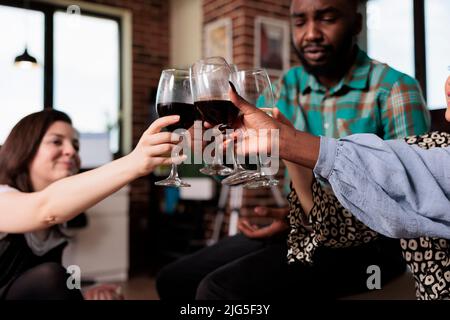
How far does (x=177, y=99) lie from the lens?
0.90m

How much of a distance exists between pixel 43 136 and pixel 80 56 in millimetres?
3531

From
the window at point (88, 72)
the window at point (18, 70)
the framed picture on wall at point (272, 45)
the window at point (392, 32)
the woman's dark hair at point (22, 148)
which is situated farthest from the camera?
the window at point (88, 72)

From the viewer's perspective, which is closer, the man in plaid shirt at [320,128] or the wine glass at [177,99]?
the wine glass at [177,99]

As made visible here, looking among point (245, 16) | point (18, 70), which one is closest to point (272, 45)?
point (245, 16)

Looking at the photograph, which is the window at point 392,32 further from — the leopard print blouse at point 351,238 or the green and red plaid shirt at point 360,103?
the leopard print blouse at point 351,238

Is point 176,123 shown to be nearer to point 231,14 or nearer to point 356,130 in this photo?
point 356,130

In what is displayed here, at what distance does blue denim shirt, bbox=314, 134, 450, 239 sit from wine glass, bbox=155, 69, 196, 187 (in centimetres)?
28

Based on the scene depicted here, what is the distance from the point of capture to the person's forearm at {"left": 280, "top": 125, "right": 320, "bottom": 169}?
0.76m

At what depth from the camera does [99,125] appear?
4.82 meters

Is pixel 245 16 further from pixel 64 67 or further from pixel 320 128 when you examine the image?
pixel 320 128

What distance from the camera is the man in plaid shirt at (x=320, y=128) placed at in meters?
1.26

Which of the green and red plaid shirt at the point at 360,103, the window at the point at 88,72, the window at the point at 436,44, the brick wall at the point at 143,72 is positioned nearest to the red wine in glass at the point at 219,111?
the green and red plaid shirt at the point at 360,103

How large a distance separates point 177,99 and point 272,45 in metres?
3.43

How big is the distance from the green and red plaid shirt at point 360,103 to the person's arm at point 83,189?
0.75 meters
